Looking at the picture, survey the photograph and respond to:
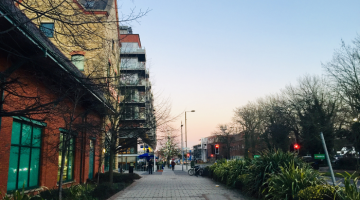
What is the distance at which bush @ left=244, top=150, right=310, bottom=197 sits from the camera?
10484mm

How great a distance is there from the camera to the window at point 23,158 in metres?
10.1

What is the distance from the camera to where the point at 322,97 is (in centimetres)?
3491

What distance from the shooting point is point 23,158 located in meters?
10.9

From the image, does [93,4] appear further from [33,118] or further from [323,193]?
[323,193]

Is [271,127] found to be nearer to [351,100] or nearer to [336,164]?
[336,164]

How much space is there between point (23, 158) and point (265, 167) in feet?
29.1

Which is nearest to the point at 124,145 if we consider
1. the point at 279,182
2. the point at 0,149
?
the point at 0,149

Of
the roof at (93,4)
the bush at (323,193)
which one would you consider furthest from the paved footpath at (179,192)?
the roof at (93,4)

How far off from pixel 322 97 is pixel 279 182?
29804mm

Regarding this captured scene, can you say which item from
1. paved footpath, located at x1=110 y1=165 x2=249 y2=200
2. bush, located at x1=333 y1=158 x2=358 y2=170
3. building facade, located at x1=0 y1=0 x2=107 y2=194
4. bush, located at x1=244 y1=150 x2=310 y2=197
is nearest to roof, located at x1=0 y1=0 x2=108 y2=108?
building facade, located at x1=0 y1=0 x2=107 y2=194

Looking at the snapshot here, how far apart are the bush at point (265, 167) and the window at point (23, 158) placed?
7688 millimetres

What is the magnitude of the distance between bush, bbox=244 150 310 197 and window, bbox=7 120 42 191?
25.2ft

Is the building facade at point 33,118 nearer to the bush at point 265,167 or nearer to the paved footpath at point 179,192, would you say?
the paved footpath at point 179,192

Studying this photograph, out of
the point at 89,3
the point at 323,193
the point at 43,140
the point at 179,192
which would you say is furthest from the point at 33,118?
the point at 179,192
